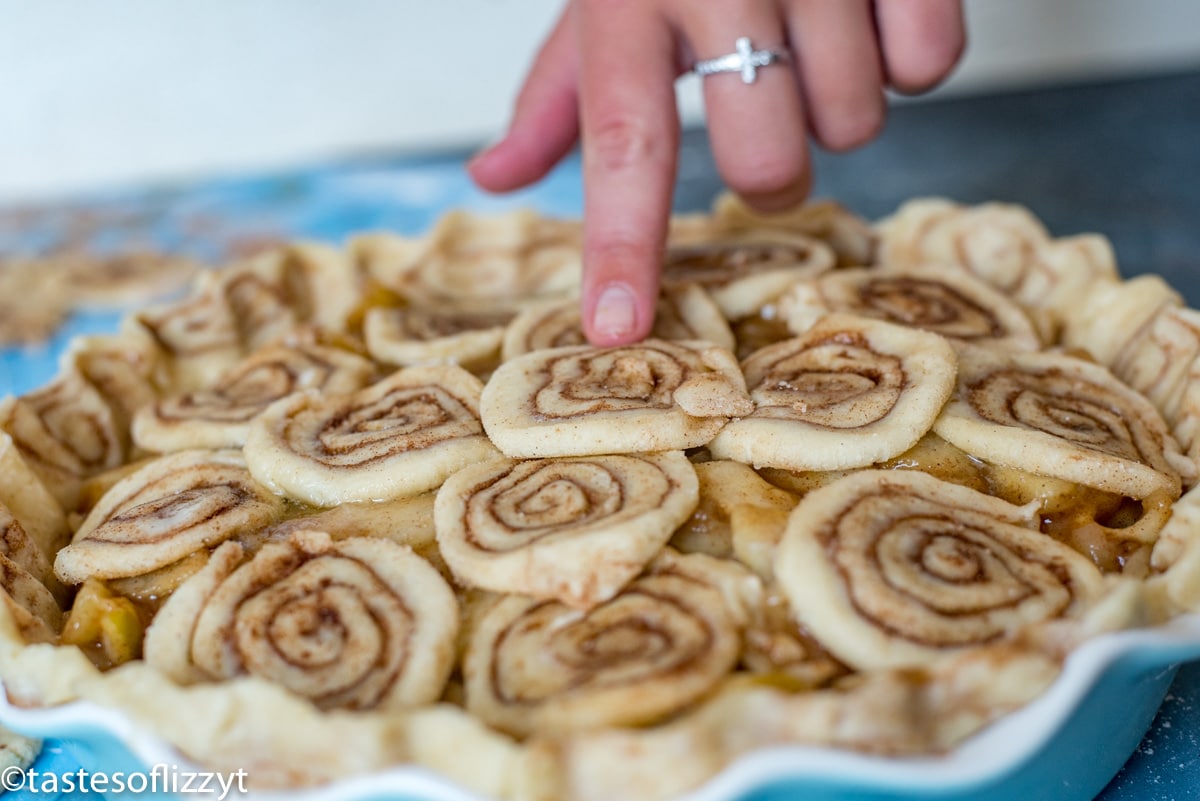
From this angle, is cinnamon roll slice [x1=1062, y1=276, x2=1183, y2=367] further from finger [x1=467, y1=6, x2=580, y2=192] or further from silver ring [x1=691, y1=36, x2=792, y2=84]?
finger [x1=467, y1=6, x2=580, y2=192]

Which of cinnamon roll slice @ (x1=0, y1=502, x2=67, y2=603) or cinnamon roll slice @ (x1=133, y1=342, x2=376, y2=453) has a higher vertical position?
cinnamon roll slice @ (x1=133, y1=342, x2=376, y2=453)

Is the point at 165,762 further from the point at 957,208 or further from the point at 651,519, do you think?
the point at 957,208

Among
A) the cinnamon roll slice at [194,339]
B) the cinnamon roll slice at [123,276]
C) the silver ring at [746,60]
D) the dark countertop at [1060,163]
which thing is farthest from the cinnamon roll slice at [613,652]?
the cinnamon roll slice at [123,276]

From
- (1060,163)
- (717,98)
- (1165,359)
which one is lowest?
(1060,163)

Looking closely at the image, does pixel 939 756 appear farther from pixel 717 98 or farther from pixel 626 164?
pixel 717 98

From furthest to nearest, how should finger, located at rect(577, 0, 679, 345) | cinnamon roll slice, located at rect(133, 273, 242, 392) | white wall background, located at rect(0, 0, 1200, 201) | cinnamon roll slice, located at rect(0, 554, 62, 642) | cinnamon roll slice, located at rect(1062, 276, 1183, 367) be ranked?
white wall background, located at rect(0, 0, 1200, 201) → cinnamon roll slice, located at rect(133, 273, 242, 392) → cinnamon roll slice, located at rect(1062, 276, 1183, 367) → finger, located at rect(577, 0, 679, 345) → cinnamon roll slice, located at rect(0, 554, 62, 642)

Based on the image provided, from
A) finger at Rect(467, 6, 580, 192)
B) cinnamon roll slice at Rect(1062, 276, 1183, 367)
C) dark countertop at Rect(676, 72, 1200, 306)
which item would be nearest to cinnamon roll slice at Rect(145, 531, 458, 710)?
finger at Rect(467, 6, 580, 192)

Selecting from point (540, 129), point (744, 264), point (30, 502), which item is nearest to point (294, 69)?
point (540, 129)

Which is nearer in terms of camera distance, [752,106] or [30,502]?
[30,502]
